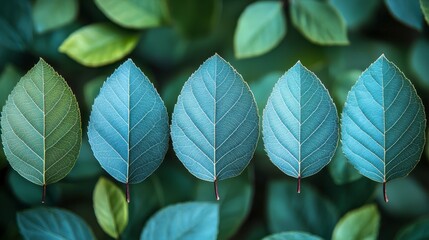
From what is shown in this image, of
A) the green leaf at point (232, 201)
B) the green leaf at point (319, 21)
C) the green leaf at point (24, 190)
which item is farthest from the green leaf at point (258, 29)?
the green leaf at point (24, 190)

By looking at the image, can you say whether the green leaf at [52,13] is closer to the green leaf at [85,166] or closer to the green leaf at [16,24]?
the green leaf at [16,24]

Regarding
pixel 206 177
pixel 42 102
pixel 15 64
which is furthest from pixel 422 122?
pixel 15 64

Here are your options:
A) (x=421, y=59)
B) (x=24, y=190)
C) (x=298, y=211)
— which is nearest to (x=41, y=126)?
(x=24, y=190)

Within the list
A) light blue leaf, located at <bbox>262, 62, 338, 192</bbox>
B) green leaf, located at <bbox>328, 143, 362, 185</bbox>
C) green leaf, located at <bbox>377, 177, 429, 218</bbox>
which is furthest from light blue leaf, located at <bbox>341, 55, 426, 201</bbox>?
green leaf, located at <bbox>377, 177, 429, 218</bbox>

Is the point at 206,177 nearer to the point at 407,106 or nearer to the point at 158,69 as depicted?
the point at 407,106

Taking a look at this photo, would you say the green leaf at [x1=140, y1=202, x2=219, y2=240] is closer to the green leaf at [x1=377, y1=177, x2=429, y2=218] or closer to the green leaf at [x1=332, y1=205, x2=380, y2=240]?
the green leaf at [x1=332, y1=205, x2=380, y2=240]
